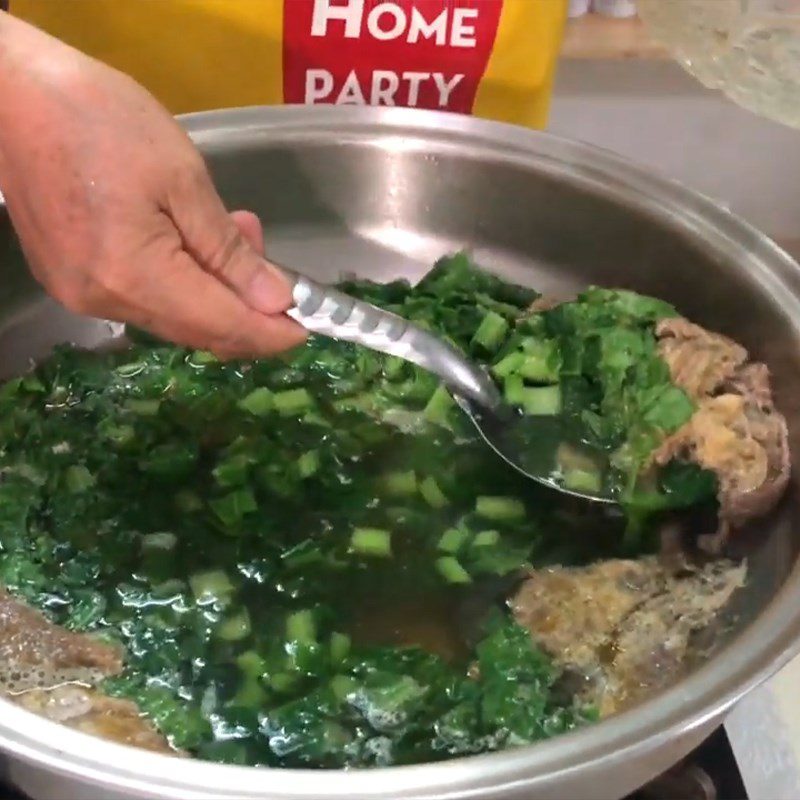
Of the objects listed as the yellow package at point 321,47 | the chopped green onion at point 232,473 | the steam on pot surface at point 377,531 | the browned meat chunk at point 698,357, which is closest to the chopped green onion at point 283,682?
the steam on pot surface at point 377,531

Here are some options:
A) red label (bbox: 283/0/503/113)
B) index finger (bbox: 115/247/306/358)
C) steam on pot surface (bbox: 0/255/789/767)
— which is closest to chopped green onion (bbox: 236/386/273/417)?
steam on pot surface (bbox: 0/255/789/767)

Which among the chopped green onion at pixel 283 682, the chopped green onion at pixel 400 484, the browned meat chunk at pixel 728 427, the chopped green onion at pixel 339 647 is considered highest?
the browned meat chunk at pixel 728 427

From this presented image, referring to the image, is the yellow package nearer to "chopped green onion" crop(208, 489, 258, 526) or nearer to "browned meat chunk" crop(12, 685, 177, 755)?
"chopped green onion" crop(208, 489, 258, 526)

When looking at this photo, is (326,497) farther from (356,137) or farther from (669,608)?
(356,137)

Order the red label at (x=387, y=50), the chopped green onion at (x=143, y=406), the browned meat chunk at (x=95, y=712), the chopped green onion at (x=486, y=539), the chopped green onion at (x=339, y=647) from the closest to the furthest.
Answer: the browned meat chunk at (x=95, y=712)
the chopped green onion at (x=339, y=647)
the chopped green onion at (x=486, y=539)
the chopped green onion at (x=143, y=406)
the red label at (x=387, y=50)

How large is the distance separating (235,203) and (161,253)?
1.46ft

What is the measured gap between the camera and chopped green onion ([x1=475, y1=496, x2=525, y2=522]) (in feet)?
3.26

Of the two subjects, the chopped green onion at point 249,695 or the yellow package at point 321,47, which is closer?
the chopped green onion at point 249,695

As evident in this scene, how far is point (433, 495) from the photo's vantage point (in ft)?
3.34

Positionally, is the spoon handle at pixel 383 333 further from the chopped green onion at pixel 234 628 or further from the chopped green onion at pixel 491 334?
the chopped green onion at pixel 234 628

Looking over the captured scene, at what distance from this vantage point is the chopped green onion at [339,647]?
86 cm

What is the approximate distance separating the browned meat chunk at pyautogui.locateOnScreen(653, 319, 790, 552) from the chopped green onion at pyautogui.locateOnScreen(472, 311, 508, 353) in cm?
17

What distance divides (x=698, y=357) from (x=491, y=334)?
22 centimetres

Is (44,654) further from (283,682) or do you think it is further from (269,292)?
(269,292)
